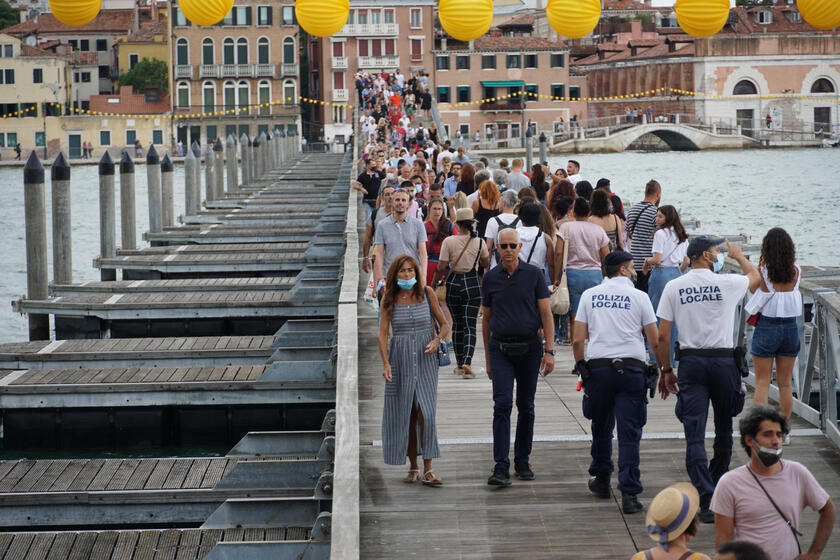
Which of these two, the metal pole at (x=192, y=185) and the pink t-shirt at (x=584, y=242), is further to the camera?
the metal pole at (x=192, y=185)

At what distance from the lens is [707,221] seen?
54531mm

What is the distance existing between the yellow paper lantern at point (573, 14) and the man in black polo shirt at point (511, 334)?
5360mm

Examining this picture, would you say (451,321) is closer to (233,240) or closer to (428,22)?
(233,240)

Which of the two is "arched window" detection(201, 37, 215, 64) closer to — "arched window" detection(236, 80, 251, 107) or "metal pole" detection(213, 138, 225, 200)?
"arched window" detection(236, 80, 251, 107)

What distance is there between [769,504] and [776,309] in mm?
2888

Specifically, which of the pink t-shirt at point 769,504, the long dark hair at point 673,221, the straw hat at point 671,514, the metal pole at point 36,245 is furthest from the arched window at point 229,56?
the straw hat at point 671,514

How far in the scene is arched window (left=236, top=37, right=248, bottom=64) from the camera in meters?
98.4

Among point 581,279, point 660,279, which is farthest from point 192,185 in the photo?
point 660,279

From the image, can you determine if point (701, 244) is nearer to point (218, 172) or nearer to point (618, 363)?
point (618, 363)

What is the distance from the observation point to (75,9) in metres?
12.6

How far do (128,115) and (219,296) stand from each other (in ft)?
256

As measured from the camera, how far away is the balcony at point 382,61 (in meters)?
98.4

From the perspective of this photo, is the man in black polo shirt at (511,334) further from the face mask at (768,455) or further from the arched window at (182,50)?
the arched window at (182,50)

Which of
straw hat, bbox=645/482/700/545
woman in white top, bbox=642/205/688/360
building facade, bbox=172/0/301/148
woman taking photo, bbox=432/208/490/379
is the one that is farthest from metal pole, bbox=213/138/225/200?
building facade, bbox=172/0/301/148
